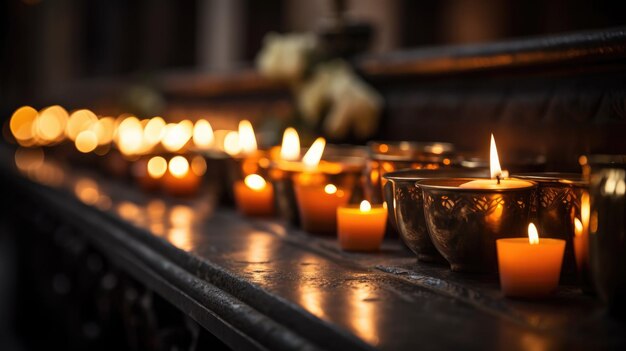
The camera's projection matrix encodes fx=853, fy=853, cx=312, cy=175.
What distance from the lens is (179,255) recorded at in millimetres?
1677

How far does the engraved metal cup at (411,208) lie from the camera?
140cm

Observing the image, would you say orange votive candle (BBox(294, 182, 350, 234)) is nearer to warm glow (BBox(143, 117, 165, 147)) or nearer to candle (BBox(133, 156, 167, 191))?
candle (BBox(133, 156, 167, 191))

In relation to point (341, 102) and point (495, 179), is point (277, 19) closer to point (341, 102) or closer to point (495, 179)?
point (341, 102)

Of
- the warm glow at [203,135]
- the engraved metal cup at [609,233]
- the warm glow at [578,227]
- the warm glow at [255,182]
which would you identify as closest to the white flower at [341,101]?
the warm glow at [203,135]

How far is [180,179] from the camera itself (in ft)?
9.13

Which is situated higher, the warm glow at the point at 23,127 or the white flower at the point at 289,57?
the white flower at the point at 289,57

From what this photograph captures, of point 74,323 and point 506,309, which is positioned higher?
point 506,309

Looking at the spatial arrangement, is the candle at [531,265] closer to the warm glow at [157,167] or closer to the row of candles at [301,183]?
the row of candles at [301,183]

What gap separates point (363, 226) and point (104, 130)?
9.51 feet

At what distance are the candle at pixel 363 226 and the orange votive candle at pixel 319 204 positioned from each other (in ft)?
0.66

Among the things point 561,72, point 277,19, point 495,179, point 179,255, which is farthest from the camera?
point 277,19

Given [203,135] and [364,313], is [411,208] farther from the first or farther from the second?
[203,135]

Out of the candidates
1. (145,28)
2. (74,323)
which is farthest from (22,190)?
(145,28)

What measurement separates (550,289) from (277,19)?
629 centimetres
